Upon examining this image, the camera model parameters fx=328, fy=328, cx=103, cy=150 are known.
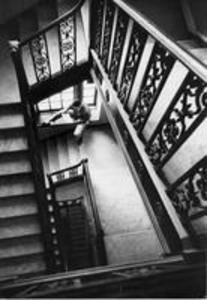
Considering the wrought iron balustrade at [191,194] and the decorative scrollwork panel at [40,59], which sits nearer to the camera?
the wrought iron balustrade at [191,194]

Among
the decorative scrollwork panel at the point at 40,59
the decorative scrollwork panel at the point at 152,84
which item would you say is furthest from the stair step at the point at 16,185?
the decorative scrollwork panel at the point at 152,84

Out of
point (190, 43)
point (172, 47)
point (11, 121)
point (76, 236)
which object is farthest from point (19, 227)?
point (190, 43)

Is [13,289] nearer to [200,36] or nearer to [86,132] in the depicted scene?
[200,36]

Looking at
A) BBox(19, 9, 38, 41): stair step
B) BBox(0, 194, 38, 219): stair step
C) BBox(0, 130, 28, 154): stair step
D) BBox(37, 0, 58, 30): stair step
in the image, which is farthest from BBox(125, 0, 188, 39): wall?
BBox(0, 194, 38, 219): stair step

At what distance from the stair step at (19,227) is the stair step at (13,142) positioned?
0.73m

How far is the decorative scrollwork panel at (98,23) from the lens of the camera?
→ 3.13 meters

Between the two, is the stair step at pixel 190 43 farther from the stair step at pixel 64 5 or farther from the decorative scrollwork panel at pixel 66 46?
the stair step at pixel 64 5

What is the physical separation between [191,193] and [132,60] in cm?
117

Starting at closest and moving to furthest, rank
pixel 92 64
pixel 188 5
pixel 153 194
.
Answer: pixel 153 194, pixel 92 64, pixel 188 5

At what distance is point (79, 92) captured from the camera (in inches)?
261

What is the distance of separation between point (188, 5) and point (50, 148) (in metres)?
3.60

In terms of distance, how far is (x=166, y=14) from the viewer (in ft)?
16.8

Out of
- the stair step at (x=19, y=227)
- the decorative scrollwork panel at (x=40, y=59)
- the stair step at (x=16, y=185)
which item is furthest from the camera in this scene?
the decorative scrollwork panel at (x=40, y=59)

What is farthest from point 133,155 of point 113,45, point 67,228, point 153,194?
point 67,228
